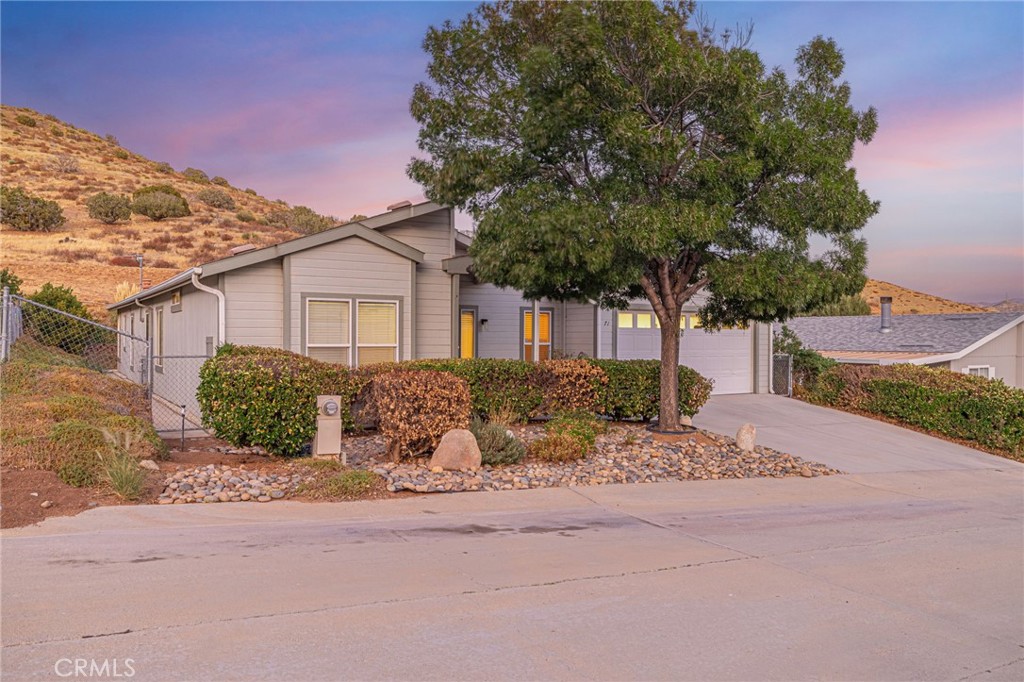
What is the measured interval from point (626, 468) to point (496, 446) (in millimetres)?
1945

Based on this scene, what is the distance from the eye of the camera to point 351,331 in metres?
14.0

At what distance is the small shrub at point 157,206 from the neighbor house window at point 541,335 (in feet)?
121

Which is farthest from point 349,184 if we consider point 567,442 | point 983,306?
point 983,306

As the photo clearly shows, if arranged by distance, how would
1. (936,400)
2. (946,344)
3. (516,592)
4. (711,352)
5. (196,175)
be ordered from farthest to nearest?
(196,175) → (946,344) → (711,352) → (936,400) → (516,592)

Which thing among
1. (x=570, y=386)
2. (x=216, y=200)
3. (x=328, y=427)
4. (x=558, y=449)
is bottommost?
(x=558, y=449)

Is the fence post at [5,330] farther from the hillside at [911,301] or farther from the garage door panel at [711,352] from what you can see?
the hillside at [911,301]

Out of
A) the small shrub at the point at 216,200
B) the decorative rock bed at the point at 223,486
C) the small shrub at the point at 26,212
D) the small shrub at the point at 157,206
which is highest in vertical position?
→ the small shrub at the point at 216,200

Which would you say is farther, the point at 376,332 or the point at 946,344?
the point at 946,344

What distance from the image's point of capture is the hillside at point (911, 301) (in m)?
67.1

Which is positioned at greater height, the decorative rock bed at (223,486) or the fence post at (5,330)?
the fence post at (5,330)

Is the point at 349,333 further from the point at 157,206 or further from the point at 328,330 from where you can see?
the point at 157,206

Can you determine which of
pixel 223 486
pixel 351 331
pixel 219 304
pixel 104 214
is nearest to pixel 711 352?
pixel 351 331

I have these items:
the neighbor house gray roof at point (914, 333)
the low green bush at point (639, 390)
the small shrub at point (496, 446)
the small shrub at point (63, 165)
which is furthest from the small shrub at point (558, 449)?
the small shrub at point (63, 165)

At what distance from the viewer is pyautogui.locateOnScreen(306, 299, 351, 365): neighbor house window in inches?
537
